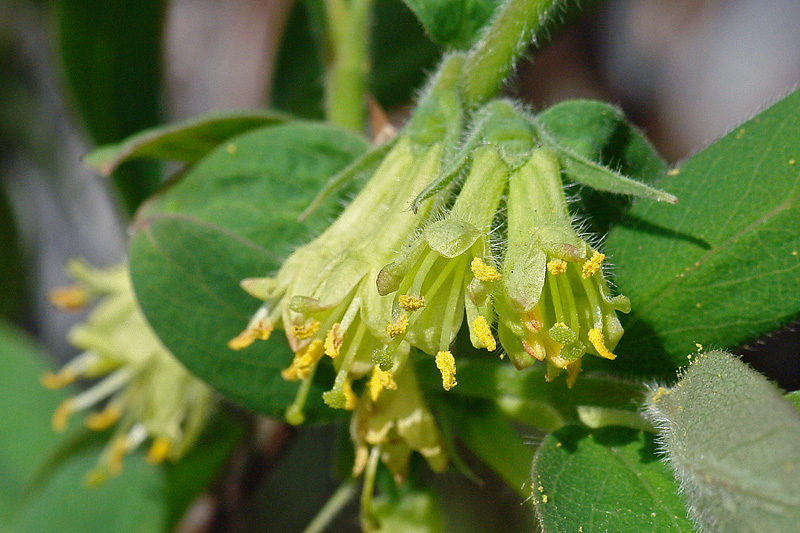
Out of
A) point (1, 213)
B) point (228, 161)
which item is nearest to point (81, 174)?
point (1, 213)

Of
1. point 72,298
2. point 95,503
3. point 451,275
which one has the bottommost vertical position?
point 95,503

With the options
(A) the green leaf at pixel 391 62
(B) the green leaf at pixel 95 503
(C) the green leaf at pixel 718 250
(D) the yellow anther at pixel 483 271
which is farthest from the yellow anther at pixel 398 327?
(B) the green leaf at pixel 95 503

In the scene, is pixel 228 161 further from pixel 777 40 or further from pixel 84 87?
pixel 777 40

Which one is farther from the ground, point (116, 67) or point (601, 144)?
point (601, 144)

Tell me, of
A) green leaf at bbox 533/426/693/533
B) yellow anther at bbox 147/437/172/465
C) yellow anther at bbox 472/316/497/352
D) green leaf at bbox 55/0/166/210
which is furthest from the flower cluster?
green leaf at bbox 55/0/166/210

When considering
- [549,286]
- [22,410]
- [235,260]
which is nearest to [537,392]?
[549,286]

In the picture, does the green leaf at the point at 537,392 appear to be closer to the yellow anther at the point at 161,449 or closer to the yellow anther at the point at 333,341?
the yellow anther at the point at 333,341

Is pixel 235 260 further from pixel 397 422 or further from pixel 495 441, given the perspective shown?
pixel 495 441

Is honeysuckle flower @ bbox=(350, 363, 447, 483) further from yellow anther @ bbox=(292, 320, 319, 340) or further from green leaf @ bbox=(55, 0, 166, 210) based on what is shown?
green leaf @ bbox=(55, 0, 166, 210)
